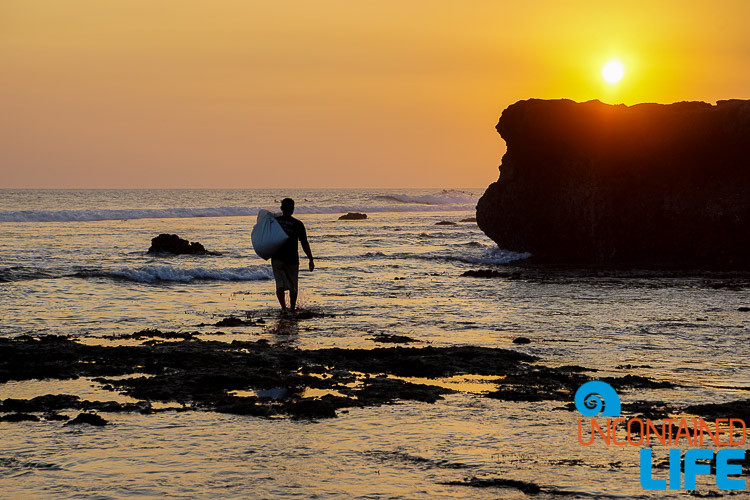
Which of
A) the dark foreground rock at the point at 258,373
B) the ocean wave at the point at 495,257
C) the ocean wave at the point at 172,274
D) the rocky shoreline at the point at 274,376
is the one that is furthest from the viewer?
the ocean wave at the point at 495,257

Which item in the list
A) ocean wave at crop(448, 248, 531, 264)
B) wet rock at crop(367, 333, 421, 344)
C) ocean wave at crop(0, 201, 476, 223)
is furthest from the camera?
ocean wave at crop(0, 201, 476, 223)

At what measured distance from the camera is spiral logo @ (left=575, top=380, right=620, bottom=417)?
7.34 m

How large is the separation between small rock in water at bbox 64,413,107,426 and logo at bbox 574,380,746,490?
376 centimetres

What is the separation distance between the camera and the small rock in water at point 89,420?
693 centimetres

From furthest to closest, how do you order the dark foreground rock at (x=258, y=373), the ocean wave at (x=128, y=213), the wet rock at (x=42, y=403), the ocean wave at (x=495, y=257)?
the ocean wave at (x=128, y=213) → the ocean wave at (x=495, y=257) → the dark foreground rock at (x=258, y=373) → the wet rock at (x=42, y=403)

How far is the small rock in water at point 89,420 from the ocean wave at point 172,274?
12519 millimetres

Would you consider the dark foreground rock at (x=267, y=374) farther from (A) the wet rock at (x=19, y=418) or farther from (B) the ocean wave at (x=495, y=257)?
(B) the ocean wave at (x=495, y=257)

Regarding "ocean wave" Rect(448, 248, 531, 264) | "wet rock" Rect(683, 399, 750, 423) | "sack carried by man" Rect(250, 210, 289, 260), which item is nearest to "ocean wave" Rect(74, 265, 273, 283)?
"sack carried by man" Rect(250, 210, 289, 260)

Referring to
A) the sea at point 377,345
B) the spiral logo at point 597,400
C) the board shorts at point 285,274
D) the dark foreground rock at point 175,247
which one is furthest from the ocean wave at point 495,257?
the spiral logo at point 597,400

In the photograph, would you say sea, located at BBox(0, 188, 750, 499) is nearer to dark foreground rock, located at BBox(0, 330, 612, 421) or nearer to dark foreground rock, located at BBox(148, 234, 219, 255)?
dark foreground rock, located at BBox(0, 330, 612, 421)

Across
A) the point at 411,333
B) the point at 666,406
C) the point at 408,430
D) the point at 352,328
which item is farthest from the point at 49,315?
the point at 666,406

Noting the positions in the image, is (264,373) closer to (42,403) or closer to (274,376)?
(274,376)

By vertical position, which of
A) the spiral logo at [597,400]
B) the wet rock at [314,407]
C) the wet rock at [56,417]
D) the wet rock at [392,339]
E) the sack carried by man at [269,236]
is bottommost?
the wet rock at [56,417]

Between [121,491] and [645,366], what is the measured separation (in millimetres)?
6018
